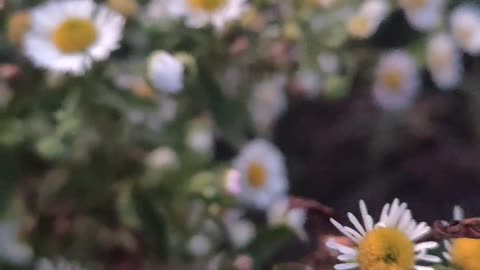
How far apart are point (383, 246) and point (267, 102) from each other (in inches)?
21.6

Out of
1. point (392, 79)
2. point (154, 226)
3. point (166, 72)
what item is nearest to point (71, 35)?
point (166, 72)

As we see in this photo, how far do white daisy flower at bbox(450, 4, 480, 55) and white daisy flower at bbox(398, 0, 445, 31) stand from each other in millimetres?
35

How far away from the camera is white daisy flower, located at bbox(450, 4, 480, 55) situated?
42.2 inches

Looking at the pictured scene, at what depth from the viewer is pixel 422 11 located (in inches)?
40.7

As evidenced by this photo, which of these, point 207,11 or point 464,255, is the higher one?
point 207,11

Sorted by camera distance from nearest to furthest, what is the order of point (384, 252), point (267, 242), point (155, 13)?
point (384, 252)
point (267, 242)
point (155, 13)

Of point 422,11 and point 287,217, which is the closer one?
point 287,217

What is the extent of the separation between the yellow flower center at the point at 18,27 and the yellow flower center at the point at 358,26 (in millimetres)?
372

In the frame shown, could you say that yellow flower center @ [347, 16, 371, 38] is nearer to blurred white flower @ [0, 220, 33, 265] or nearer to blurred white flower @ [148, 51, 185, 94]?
blurred white flower @ [148, 51, 185, 94]

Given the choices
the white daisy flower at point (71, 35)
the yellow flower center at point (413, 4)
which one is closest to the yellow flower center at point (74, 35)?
the white daisy flower at point (71, 35)

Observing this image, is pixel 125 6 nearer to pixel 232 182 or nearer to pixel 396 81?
pixel 232 182

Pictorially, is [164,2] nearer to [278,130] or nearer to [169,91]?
[169,91]

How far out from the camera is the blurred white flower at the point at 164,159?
3.21 feet

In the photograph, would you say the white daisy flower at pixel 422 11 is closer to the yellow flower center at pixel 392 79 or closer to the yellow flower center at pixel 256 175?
the yellow flower center at pixel 392 79
